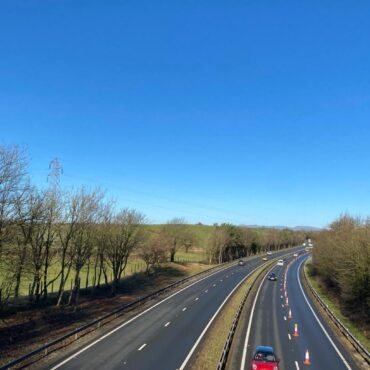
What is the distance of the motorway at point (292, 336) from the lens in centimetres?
2633

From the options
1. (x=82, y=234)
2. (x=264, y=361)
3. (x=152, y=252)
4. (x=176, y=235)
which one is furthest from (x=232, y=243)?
(x=264, y=361)

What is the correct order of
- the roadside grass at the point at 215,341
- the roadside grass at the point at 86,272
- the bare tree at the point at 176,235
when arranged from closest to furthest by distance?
the roadside grass at the point at 215,341, the roadside grass at the point at 86,272, the bare tree at the point at 176,235

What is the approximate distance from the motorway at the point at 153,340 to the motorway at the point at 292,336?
12.5 feet

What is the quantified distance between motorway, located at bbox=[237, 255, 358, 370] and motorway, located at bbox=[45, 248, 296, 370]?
3.81 meters

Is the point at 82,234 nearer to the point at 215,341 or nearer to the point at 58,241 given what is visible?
the point at 58,241

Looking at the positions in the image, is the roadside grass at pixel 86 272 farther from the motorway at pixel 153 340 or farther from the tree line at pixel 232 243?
the motorway at pixel 153 340

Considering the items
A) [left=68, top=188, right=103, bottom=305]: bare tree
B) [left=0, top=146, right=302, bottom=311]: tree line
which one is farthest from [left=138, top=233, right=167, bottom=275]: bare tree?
[left=68, top=188, right=103, bottom=305]: bare tree

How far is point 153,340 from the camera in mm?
30469

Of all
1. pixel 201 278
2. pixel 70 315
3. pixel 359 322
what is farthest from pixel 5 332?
pixel 201 278

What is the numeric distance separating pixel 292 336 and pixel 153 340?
10.7 meters

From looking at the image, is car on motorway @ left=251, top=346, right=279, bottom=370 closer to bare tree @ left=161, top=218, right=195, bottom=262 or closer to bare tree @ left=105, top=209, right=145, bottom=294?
bare tree @ left=105, top=209, right=145, bottom=294

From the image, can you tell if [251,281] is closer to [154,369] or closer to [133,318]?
[133,318]

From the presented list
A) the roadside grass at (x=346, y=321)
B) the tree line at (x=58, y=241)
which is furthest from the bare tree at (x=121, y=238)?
the roadside grass at (x=346, y=321)

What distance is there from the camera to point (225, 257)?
456 ft
